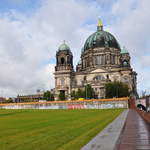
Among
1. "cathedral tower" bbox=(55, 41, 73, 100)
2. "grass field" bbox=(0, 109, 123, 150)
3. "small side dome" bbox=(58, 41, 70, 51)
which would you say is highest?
"small side dome" bbox=(58, 41, 70, 51)

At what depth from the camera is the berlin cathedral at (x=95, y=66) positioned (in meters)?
122

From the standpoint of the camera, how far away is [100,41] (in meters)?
131

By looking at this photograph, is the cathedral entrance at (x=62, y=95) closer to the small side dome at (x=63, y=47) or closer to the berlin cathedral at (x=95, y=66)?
the berlin cathedral at (x=95, y=66)

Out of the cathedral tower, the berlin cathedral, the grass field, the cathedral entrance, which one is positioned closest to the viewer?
the grass field

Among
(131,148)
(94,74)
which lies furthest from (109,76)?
(131,148)

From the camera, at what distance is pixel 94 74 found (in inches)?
4875

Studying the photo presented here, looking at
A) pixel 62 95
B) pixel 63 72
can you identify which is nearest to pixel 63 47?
pixel 63 72

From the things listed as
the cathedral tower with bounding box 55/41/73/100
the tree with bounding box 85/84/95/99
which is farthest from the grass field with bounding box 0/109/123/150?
the cathedral tower with bounding box 55/41/73/100

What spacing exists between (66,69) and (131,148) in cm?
11850

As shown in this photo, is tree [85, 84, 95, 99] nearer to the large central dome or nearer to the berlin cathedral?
the berlin cathedral

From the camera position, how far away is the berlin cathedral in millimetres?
122312

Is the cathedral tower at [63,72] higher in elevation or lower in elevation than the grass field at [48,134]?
higher

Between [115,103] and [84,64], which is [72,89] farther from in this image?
[115,103]

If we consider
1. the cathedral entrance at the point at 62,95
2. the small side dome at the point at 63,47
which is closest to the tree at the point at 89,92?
the cathedral entrance at the point at 62,95
